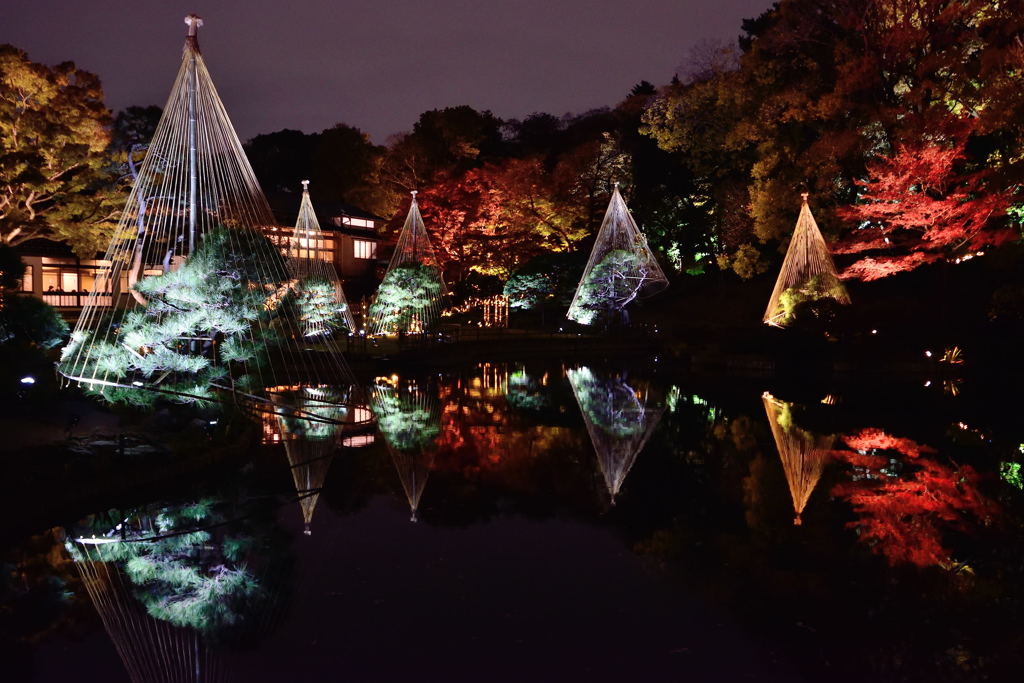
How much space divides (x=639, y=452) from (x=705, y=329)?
1713 cm

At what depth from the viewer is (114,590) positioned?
210 inches

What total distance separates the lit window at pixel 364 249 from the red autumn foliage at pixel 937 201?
979 inches

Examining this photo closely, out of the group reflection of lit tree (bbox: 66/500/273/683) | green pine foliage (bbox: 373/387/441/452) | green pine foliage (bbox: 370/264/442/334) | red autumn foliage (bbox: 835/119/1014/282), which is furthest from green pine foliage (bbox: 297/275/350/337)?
red autumn foliage (bbox: 835/119/1014/282)

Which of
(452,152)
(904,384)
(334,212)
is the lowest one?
(904,384)

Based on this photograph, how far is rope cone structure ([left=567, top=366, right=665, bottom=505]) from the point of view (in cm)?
927

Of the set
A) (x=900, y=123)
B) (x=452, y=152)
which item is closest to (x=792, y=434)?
(x=900, y=123)

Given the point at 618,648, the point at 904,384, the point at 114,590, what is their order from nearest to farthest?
the point at 618,648, the point at 114,590, the point at 904,384

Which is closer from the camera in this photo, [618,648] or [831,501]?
[618,648]

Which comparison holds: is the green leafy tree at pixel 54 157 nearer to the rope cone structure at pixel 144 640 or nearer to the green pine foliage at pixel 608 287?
the green pine foliage at pixel 608 287

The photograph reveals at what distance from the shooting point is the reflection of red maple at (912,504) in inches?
245

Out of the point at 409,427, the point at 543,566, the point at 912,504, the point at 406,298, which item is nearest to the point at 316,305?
the point at 406,298

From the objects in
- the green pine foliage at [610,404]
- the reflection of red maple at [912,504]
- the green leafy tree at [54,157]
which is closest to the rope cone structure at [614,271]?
the green pine foliage at [610,404]

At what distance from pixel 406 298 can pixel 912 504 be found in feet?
59.1

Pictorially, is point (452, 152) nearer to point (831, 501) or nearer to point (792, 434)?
point (792, 434)
